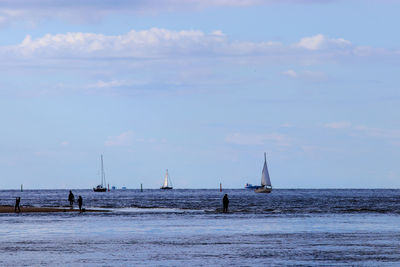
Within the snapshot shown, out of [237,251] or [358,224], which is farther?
[358,224]

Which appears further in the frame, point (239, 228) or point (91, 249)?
point (239, 228)

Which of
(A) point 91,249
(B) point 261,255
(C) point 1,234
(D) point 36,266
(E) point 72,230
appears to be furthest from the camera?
(E) point 72,230

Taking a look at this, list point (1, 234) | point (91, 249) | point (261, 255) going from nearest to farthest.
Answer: point (261, 255), point (91, 249), point (1, 234)

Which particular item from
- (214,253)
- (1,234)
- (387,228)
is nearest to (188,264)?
(214,253)

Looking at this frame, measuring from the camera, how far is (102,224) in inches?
2235

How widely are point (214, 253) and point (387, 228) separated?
22082 mm

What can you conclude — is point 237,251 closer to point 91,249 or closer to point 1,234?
point 91,249

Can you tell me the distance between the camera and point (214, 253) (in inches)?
1366

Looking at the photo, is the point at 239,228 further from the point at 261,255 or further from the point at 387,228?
the point at 261,255

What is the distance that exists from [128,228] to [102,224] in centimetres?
542

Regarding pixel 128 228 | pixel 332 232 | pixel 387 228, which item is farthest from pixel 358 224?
pixel 128 228

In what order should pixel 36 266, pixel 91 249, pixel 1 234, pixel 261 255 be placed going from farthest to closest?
1. pixel 1 234
2. pixel 91 249
3. pixel 261 255
4. pixel 36 266

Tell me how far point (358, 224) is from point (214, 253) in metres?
26.0

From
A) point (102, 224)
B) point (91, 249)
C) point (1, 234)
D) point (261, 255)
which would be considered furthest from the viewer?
point (102, 224)
